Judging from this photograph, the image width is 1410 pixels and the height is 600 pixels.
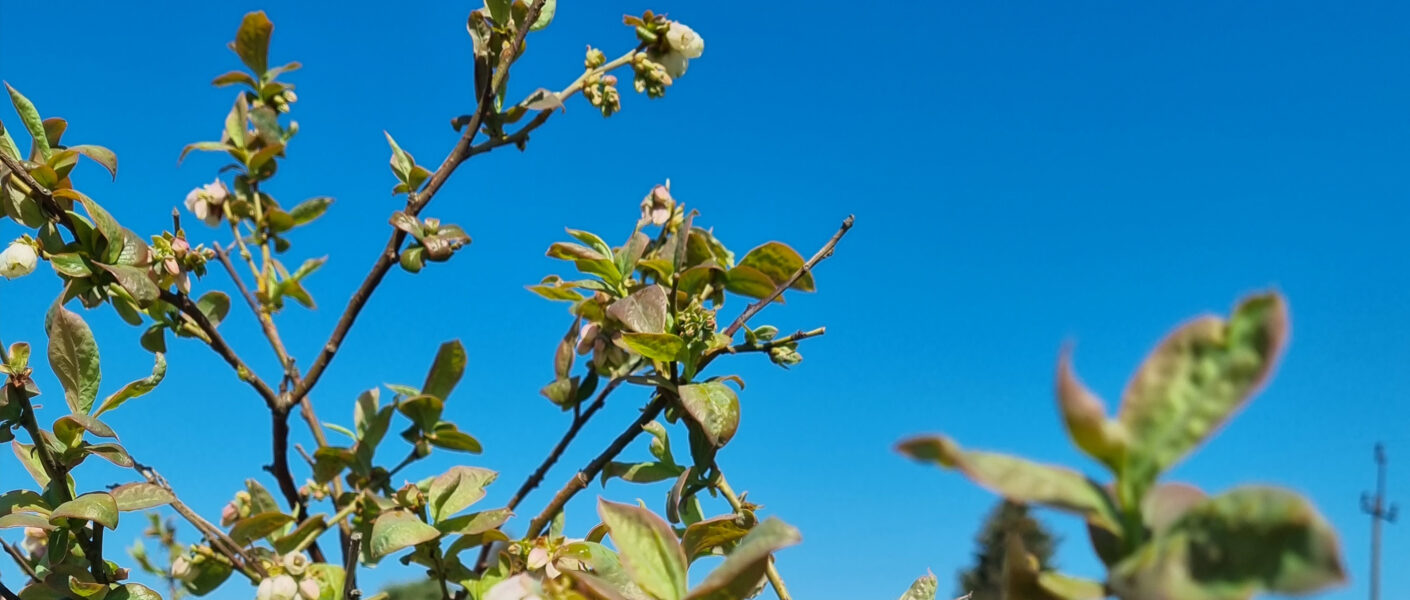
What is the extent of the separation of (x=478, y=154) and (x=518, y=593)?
70 centimetres

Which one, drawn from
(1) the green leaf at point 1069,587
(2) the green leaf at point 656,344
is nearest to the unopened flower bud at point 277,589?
(2) the green leaf at point 656,344

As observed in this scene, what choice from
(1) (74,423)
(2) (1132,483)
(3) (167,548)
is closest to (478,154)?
(1) (74,423)

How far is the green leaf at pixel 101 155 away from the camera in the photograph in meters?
1.05

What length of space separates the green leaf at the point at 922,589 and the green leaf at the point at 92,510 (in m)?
0.59

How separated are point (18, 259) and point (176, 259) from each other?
188 millimetres

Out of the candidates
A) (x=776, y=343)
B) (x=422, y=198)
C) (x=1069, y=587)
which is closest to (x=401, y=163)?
(x=422, y=198)

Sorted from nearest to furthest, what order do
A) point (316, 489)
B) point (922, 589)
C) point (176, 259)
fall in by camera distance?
point (922, 589)
point (176, 259)
point (316, 489)

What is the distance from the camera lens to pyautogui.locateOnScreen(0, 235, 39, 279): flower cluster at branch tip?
3.29ft

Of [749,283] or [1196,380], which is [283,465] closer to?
[749,283]

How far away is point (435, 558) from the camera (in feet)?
3.43

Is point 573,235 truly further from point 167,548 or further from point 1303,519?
point 167,548

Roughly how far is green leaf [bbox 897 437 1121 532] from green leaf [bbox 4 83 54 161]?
1046 millimetres

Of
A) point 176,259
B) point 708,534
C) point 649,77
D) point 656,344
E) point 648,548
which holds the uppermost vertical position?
point 649,77

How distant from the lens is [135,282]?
39.9 inches
